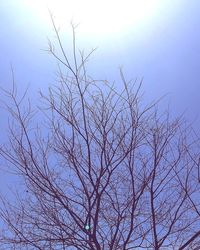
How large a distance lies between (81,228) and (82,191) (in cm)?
56

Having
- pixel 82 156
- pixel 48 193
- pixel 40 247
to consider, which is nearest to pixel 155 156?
pixel 82 156

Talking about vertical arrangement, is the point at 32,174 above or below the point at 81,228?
above

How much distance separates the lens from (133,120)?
6.94 m

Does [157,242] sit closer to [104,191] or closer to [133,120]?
[104,191]

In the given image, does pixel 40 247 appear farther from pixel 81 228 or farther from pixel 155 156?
pixel 155 156

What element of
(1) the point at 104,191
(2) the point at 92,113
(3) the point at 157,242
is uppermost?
(2) the point at 92,113

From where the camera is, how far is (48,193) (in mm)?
6902

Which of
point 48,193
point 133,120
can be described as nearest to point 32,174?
point 48,193

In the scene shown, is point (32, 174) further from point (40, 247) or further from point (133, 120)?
point (133, 120)

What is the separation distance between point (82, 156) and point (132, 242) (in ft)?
4.64

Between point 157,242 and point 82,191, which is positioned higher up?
point 82,191

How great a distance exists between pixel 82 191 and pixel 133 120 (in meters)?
1.26

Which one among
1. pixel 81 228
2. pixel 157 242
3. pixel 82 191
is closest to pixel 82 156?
pixel 82 191

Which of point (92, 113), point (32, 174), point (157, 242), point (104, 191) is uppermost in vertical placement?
point (92, 113)
